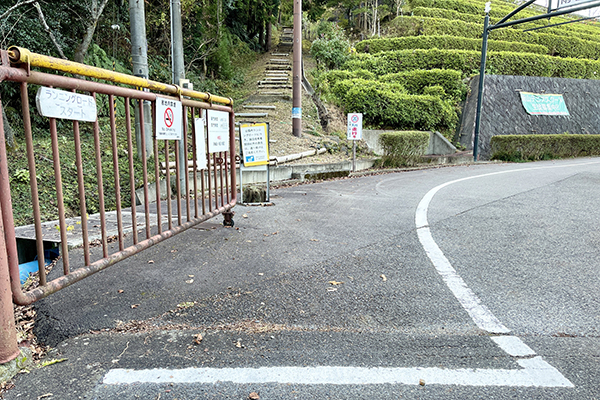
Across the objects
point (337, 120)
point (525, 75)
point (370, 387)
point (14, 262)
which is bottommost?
point (370, 387)

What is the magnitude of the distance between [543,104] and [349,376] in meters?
26.8

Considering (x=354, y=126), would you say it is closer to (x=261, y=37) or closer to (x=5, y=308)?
(x=5, y=308)

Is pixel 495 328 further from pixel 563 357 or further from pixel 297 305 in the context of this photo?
pixel 297 305

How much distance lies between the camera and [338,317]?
300 cm

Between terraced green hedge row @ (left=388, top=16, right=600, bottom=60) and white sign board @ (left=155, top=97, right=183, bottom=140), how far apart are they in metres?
28.4

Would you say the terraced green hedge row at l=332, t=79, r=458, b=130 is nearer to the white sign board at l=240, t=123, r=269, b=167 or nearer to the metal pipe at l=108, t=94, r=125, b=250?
the white sign board at l=240, t=123, r=269, b=167

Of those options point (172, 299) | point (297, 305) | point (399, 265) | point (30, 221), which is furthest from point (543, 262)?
point (30, 221)

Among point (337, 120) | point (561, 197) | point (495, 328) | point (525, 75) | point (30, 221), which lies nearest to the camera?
point (495, 328)

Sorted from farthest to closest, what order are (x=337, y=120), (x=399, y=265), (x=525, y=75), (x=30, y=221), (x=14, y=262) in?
(x=525, y=75), (x=337, y=120), (x=30, y=221), (x=399, y=265), (x=14, y=262)

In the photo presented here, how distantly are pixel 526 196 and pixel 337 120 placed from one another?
11.0 meters

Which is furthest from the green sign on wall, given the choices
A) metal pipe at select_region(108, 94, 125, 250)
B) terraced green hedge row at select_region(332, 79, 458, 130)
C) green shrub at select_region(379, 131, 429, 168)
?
metal pipe at select_region(108, 94, 125, 250)

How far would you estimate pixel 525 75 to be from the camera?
25.1 meters

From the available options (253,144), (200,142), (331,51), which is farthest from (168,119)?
(331,51)

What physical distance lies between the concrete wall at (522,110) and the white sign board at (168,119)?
20.0m
